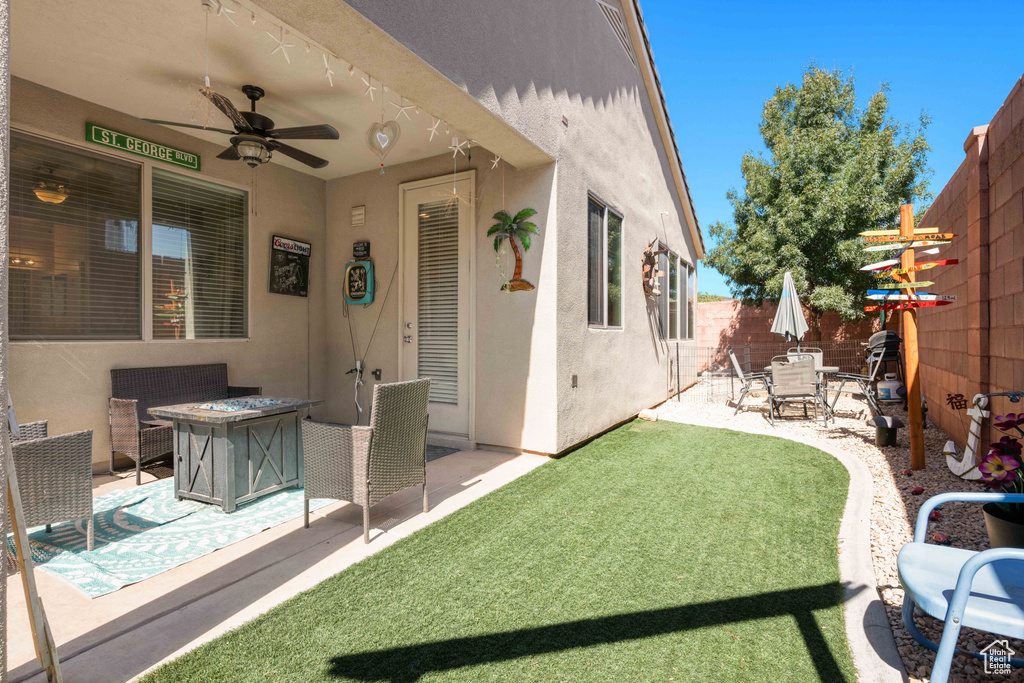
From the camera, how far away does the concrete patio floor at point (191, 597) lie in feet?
5.99

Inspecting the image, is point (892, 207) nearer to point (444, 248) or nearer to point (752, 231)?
point (752, 231)

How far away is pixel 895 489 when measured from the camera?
375 centimetres

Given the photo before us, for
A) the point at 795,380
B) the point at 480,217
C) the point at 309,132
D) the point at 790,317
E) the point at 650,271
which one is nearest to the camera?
the point at 309,132

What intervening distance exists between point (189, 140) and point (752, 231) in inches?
518

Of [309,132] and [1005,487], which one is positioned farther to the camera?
[309,132]

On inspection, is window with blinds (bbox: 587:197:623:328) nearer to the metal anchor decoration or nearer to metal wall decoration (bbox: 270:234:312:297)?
the metal anchor decoration

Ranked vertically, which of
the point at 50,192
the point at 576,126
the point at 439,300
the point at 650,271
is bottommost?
the point at 439,300

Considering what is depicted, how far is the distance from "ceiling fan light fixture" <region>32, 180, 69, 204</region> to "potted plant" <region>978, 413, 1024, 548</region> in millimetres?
6580

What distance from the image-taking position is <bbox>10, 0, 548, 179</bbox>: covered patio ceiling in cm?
311

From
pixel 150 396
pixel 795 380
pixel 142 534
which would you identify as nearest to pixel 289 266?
pixel 150 396

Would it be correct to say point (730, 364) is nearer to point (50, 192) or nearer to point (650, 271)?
point (650, 271)

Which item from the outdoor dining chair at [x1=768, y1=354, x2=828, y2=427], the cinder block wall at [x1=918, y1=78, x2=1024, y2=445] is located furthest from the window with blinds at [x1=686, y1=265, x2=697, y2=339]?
the cinder block wall at [x1=918, y1=78, x2=1024, y2=445]

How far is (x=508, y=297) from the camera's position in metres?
4.89

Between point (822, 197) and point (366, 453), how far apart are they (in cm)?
1345
